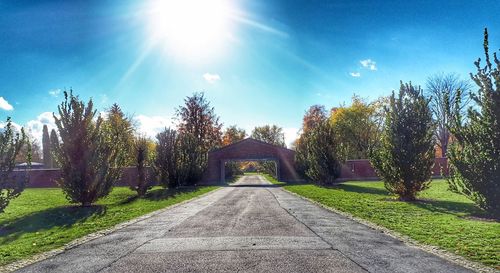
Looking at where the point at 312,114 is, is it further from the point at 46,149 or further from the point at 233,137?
the point at 46,149

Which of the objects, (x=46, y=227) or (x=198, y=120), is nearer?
(x=46, y=227)

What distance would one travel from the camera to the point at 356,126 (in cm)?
6438

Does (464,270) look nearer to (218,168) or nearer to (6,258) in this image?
(6,258)

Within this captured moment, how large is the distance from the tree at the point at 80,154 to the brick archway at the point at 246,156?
1169 inches

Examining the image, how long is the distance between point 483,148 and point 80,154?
1844 centimetres

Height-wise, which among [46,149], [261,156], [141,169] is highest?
[46,149]

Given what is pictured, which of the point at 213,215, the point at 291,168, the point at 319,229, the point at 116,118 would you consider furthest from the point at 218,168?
the point at 319,229

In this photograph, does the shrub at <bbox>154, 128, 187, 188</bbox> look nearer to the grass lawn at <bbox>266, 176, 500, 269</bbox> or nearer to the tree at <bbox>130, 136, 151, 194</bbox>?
the tree at <bbox>130, 136, 151, 194</bbox>

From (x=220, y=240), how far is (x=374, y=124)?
62.2m

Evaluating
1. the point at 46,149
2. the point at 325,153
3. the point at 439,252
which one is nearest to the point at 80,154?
the point at 439,252

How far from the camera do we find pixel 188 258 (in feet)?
23.2

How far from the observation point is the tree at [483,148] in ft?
39.0

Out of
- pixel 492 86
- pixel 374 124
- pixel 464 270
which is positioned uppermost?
pixel 374 124

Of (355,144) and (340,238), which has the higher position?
(355,144)
